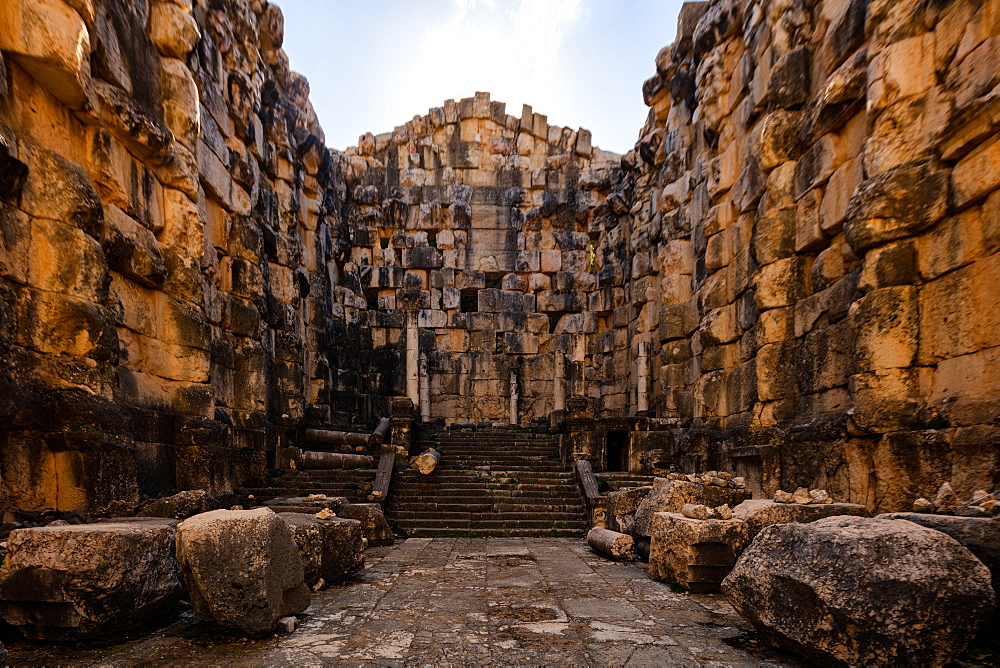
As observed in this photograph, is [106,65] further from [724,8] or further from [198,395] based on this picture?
[724,8]

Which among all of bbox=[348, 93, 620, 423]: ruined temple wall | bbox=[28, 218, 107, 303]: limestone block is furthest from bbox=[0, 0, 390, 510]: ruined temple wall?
bbox=[348, 93, 620, 423]: ruined temple wall

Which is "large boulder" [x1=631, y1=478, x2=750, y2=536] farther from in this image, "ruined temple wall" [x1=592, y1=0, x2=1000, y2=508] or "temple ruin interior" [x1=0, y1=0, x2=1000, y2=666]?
"ruined temple wall" [x1=592, y1=0, x2=1000, y2=508]

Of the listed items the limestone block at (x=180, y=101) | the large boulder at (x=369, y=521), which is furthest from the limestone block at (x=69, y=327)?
the large boulder at (x=369, y=521)

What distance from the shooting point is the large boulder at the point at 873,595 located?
3.39 metres

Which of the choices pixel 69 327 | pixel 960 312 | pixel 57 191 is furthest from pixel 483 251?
pixel 960 312

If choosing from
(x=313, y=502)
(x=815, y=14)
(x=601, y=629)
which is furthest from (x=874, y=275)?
(x=313, y=502)

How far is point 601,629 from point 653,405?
40.0ft

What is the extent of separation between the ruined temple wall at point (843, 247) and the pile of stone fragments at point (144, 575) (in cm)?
663

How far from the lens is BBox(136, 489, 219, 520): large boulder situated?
7.21 metres

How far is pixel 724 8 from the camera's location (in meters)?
12.8

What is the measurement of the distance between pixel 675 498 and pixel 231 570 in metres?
5.49

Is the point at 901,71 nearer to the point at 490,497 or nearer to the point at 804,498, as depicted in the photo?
the point at 804,498

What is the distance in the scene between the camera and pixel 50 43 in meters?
6.28

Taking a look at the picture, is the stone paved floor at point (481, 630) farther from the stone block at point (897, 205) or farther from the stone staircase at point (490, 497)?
the stone block at point (897, 205)
